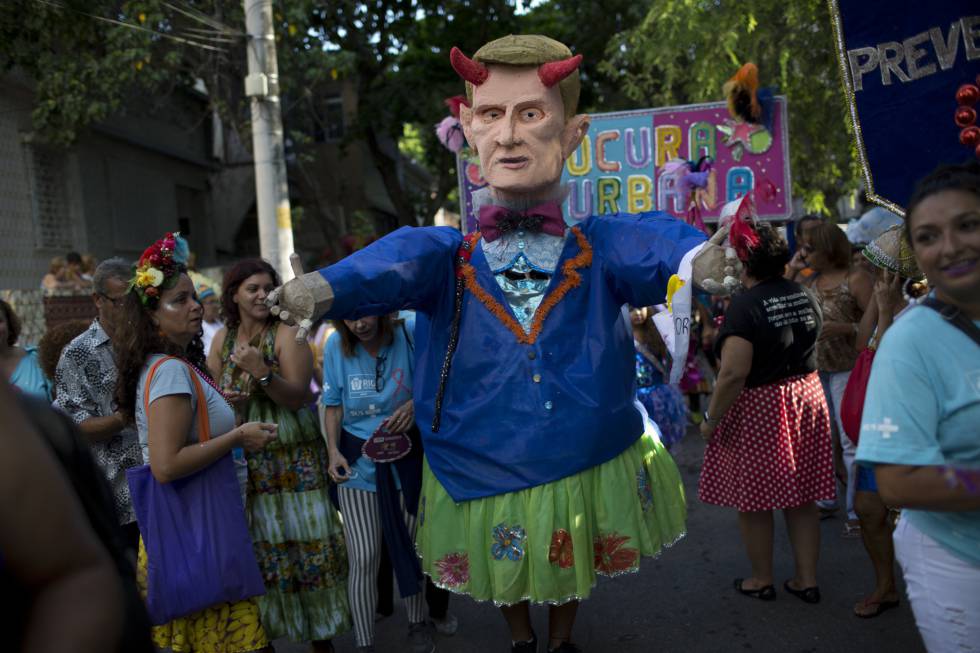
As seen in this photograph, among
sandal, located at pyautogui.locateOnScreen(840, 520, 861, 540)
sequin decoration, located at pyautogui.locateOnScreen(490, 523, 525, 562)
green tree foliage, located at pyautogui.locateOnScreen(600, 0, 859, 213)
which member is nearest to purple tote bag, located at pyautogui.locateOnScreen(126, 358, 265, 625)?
sequin decoration, located at pyautogui.locateOnScreen(490, 523, 525, 562)

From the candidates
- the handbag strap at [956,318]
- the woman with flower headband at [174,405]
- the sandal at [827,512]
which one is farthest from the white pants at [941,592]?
the sandal at [827,512]

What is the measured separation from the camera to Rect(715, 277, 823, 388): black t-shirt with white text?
3.89m

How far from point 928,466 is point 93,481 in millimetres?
1610

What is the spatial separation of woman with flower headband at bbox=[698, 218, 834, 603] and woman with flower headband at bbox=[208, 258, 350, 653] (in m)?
1.86

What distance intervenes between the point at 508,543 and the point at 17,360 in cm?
259

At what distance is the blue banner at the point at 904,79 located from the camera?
2.85 meters

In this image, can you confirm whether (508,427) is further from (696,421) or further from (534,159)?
(696,421)

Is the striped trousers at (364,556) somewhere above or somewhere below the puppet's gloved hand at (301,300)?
below

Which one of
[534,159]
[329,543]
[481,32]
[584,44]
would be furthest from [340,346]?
[584,44]

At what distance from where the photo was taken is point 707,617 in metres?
3.99

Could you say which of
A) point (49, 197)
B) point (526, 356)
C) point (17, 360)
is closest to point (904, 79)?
point (526, 356)

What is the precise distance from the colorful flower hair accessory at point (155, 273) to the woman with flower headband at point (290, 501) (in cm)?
47

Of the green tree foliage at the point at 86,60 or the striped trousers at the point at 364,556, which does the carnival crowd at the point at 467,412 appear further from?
the green tree foliage at the point at 86,60

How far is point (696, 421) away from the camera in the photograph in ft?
27.0
